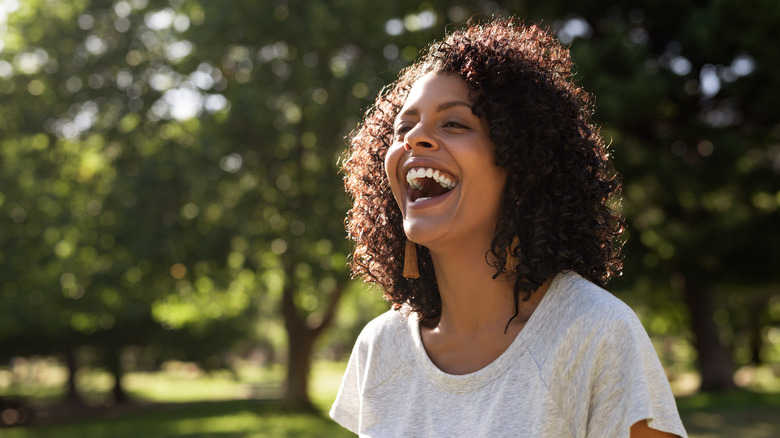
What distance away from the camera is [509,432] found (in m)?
1.79

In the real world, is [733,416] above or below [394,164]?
below

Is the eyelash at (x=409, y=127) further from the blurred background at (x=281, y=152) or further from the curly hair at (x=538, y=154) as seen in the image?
the blurred background at (x=281, y=152)

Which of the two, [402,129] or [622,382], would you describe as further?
[402,129]

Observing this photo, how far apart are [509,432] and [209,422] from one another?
1902 cm

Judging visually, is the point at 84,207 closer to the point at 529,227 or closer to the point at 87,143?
the point at 87,143

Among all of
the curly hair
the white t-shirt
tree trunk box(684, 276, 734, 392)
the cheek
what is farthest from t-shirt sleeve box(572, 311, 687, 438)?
tree trunk box(684, 276, 734, 392)

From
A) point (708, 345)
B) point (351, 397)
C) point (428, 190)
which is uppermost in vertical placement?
point (428, 190)

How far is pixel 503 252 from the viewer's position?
2.00m

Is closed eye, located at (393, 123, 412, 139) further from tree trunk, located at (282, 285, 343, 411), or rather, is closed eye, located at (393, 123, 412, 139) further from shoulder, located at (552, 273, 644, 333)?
tree trunk, located at (282, 285, 343, 411)

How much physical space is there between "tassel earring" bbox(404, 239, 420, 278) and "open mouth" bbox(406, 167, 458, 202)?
10.1 inches

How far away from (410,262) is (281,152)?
1293 cm

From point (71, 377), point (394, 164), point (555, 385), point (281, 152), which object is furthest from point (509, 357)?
point (71, 377)

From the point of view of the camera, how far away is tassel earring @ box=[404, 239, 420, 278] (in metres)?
2.34

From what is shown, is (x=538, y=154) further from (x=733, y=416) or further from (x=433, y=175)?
(x=733, y=416)
